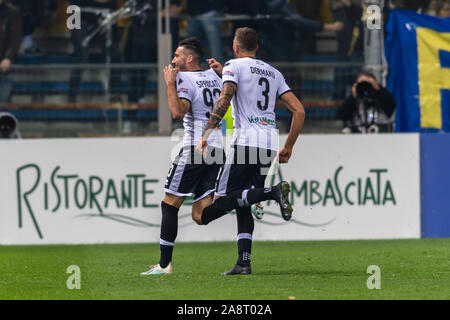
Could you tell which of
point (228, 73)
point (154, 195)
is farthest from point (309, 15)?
point (228, 73)

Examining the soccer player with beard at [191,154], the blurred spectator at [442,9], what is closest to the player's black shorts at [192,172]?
the soccer player with beard at [191,154]

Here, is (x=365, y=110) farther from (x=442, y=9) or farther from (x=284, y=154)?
(x=284, y=154)

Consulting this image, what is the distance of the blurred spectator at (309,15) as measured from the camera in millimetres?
15703

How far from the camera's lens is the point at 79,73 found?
15617mm

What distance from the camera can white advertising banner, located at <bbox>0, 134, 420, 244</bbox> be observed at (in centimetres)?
1345

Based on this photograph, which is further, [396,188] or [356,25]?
[356,25]

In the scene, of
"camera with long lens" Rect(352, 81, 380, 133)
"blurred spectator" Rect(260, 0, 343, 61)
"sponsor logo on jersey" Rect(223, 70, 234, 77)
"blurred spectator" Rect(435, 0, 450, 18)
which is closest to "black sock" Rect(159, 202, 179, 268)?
"sponsor logo on jersey" Rect(223, 70, 234, 77)

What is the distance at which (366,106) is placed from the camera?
1439cm

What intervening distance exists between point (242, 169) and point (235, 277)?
35.1 inches

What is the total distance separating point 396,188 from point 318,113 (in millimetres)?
1848

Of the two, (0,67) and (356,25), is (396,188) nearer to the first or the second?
A: (356,25)

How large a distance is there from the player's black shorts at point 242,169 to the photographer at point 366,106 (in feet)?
17.7
